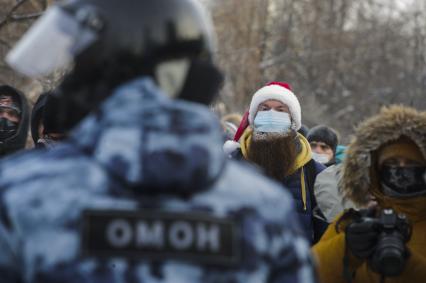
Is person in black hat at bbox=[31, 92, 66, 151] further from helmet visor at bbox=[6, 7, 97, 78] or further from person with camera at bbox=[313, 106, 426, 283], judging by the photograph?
helmet visor at bbox=[6, 7, 97, 78]

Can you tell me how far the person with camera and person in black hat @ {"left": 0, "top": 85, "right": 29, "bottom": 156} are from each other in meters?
1.93

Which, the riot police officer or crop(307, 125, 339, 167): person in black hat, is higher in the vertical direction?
the riot police officer

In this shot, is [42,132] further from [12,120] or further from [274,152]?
[274,152]

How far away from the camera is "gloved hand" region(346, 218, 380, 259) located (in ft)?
11.7

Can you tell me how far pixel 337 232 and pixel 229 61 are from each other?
16696 millimetres

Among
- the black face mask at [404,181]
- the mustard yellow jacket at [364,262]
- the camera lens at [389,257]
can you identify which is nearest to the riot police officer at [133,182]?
the camera lens at [389,257]

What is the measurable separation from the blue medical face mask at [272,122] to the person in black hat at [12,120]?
1322mm

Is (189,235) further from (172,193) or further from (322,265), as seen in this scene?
(322,265)

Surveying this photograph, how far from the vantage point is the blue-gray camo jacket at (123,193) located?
171 centimetres

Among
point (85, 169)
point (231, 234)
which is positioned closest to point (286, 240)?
point (231, 234)

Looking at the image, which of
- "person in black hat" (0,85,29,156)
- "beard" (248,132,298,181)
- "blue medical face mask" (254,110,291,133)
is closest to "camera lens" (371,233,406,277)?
"beard" (248,132,298,181)

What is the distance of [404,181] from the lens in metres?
3.95

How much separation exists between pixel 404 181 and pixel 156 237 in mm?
2406

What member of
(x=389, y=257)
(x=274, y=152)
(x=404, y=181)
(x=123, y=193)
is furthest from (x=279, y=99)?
(x=123, y=193)
